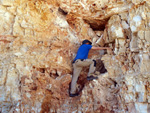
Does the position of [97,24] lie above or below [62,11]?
below

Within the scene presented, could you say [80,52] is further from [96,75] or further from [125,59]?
[125,59]

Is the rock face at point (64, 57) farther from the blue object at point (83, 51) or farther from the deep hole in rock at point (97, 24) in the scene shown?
the blue object at point (83, 51)

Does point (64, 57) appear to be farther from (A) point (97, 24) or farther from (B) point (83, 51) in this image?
(A) point (97, 24)

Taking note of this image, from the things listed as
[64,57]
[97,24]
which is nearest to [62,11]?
[97,24]

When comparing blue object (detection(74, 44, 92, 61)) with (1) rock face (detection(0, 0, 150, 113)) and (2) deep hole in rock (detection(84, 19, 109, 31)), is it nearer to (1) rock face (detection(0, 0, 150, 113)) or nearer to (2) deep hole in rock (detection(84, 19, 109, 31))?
(1) rock face (detection(0, 0, 150, 113))

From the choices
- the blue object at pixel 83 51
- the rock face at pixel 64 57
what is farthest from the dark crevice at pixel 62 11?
the blue object at pixel 83 51

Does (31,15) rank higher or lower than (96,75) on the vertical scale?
higher

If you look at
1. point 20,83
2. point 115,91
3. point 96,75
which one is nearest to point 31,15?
point 20,83

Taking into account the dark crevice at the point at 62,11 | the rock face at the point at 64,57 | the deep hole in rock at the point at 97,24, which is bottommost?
the rock face at the point at 64,57

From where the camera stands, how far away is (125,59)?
4.11m

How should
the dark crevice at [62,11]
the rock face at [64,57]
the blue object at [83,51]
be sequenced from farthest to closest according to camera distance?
the dark crevice at [62,11]
the blue object at [83,51]
the rock face at [64,57]

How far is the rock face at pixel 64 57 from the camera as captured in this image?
378 centimetres

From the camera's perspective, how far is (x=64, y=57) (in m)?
4.51

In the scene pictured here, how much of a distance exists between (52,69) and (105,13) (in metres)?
2.09
